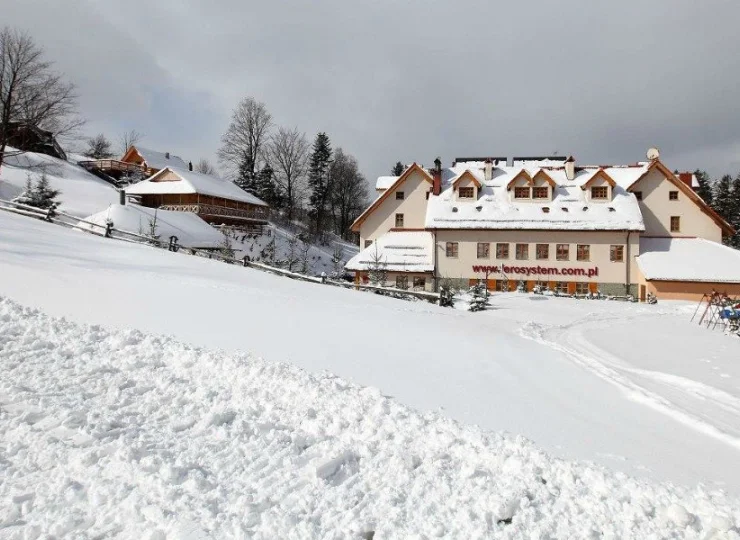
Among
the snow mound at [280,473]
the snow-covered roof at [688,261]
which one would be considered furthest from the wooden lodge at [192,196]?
the snow mound at [280,473]

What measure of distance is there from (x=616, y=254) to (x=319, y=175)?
4462 cm

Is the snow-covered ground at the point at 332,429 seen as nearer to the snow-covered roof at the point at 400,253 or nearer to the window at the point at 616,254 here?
the snow-covered roof at the point at 400,253

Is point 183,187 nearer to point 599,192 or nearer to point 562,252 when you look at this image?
point 562,252

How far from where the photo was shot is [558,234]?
33.6 metres

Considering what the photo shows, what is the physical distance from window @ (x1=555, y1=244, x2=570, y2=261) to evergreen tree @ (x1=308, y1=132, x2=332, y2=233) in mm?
38454

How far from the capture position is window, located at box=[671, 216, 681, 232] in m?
34.4

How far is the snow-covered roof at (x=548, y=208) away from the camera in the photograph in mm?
33094

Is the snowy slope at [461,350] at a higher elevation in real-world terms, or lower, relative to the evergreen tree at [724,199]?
lower

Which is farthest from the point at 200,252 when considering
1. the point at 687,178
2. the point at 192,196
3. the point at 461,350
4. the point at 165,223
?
the point at 687,178

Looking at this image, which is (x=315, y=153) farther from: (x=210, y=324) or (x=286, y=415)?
(x=286, y=415)

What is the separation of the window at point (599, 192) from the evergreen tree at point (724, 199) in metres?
44.8

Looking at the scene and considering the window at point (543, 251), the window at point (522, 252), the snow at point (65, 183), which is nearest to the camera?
the window at point (543, 251)

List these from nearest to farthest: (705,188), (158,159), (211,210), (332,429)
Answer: (332,429) → (211,210) → (158,159) → (705,188)

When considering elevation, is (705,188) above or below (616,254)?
above
